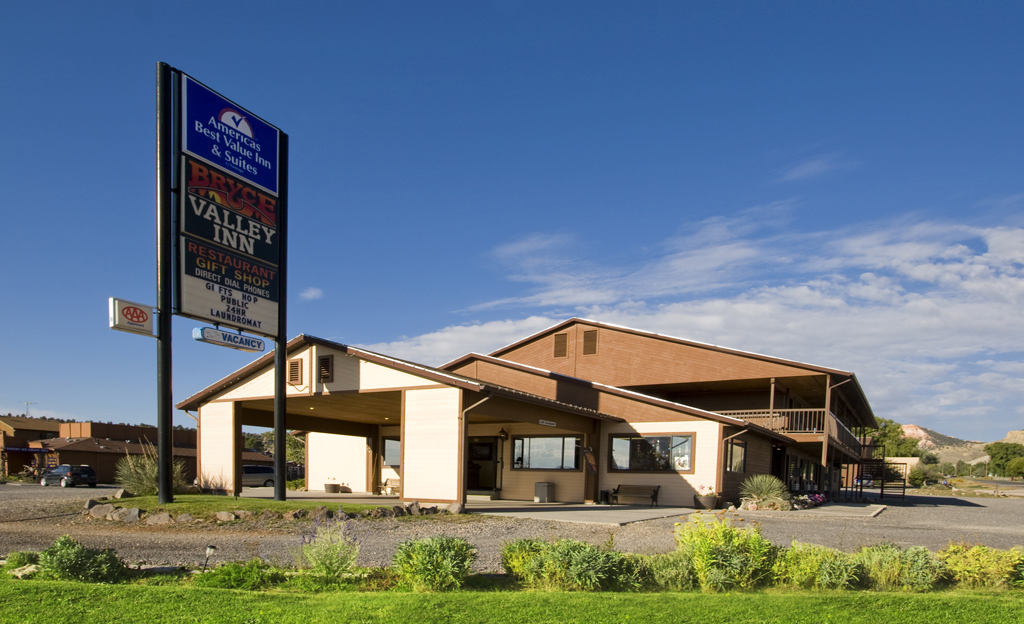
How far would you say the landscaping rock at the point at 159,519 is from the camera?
47.2 feet

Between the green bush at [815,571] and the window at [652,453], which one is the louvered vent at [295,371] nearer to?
the window at [652,453]

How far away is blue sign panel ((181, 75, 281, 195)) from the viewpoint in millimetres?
16547

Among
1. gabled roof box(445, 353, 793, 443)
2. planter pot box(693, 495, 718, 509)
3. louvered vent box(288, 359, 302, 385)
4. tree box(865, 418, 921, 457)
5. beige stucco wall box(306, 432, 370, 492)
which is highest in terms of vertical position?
louvered vent box(288, 359, 302, 385)

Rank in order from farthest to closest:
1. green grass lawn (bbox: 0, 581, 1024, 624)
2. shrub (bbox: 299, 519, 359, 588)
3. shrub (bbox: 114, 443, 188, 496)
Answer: shrub (bbox: 114, 443, 188, 496)
shrub (bbox: 299, 519, 359, 588)
green grass lawn (bbox: 0, 581, 1024, 624)

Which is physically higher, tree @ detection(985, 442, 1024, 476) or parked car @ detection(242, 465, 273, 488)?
parked car @ detection(242, 465, 273, 488)

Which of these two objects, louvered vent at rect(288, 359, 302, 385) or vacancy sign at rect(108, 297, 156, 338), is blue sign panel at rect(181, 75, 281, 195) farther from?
louvered vent at rect(288, 359, 302, 385)

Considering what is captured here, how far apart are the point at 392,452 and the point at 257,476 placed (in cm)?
1242

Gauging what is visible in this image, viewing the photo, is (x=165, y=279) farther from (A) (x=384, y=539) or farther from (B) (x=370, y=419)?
(B) (x=370, y=419)

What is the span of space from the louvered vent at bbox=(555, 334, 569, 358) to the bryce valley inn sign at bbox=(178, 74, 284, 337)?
14846 mm

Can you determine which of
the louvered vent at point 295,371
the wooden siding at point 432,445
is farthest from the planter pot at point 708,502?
the louvered vent at point 295,371

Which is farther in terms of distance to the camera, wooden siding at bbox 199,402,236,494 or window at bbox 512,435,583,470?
window at bbox 512,435,583,470

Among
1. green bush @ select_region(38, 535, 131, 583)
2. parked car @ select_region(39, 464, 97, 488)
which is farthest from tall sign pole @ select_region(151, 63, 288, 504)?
parked car @ select_region(39, 464, 97, 488)

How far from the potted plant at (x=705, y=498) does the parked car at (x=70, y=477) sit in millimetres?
30663

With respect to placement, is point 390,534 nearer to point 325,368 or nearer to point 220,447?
point 325,368
